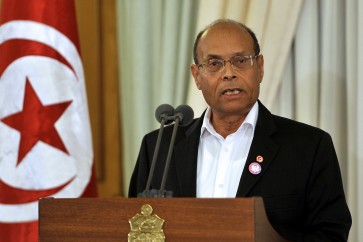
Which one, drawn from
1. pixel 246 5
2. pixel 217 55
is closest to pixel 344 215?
pixel 217 55

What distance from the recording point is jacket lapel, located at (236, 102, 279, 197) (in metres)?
2.38

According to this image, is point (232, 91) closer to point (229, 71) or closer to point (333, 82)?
point (229, 71)

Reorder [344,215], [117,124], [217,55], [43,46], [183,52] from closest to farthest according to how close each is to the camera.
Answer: [344,215], [217,55], [43,46], [183,52], [117,124]

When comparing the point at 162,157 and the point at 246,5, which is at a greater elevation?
the point at 246,5

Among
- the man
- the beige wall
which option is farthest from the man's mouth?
the beige wall

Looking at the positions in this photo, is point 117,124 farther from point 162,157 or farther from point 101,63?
point 162,157

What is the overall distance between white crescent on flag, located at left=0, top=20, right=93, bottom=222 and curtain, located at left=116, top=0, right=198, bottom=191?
1.89ft

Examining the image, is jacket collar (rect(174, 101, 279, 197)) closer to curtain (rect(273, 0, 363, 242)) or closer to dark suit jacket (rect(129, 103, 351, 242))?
dark suit jacket (rect(129, 103, 351, 242))

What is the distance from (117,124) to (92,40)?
0.55m

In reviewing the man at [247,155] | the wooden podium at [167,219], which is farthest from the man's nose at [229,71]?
the wooden podium at [167,219]

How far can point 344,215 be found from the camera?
233 centimetres

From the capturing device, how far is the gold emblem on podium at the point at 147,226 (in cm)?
196

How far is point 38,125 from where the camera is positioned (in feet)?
11.5

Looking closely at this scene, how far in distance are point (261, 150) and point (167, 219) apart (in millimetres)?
645
